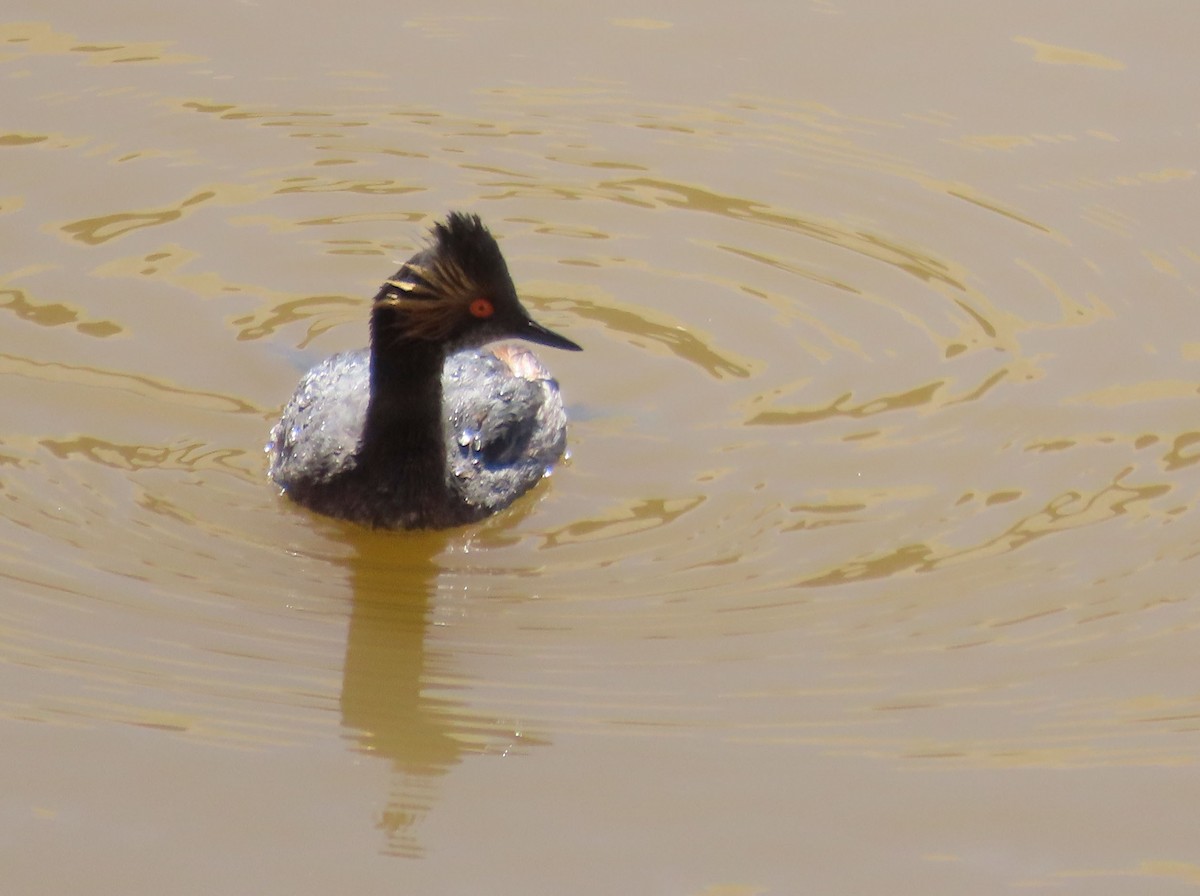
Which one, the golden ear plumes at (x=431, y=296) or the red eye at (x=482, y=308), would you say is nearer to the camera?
the golden ear plumes at (x=431, y=296)

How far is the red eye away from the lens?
8.08 m

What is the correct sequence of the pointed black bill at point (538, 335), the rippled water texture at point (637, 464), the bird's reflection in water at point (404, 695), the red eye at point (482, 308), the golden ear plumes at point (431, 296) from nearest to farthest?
the rippled water texture at point (637, 464) → the bird's reflection in water at point (404, 695) → the golden ear plumes at point (431, 296) → the red eye at point (482, 308) → the pointed black bill at point (538, 335)

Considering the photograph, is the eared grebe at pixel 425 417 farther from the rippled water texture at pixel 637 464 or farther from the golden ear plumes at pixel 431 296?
the rippled water texture at pixel 637 464

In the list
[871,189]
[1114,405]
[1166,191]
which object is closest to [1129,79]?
[1166,191]

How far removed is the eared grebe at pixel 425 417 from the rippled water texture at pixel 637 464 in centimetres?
15

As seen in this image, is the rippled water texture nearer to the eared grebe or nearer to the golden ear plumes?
the eared grebe

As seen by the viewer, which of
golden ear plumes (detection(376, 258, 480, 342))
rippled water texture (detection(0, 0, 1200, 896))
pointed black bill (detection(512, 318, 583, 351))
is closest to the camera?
rippled water texture (detection(0, 0, 1200, 896))

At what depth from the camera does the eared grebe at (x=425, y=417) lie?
8.00 meters

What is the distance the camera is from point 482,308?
8.10 meters

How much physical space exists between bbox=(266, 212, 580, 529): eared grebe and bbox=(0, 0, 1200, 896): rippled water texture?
0.15 metres

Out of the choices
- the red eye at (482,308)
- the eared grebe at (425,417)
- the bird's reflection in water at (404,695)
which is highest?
the red eye at (482,308)

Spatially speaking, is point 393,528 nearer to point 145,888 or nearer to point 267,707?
point 267,707

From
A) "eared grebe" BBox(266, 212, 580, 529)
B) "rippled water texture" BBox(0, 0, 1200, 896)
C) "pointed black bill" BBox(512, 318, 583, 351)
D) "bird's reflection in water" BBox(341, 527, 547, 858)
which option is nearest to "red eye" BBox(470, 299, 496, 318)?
"eared grebe" BBox(266, 212, 580, 529)

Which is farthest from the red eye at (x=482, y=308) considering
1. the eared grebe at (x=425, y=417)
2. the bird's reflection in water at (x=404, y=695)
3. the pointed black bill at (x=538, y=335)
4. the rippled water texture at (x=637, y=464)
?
the bird's reflection in water at (x=404, y=695)
